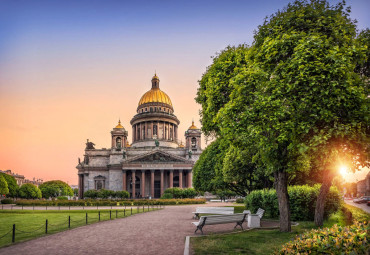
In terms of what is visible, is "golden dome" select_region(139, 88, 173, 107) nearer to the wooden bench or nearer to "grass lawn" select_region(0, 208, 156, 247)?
"grass lawn" select_region(0, 208, 156, 247)

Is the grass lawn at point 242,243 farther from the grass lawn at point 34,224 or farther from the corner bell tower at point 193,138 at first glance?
the corner bell tower at point 193,138

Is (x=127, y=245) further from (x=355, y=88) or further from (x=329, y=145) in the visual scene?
(x=355, y=88)

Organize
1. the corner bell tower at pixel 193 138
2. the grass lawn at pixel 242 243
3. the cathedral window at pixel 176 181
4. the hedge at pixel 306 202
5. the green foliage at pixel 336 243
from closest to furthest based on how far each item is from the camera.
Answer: the green foliage at pixel 336 243, the grass lawn at pixel 242 243, the hedge at pixel 306 202, the cathedral window at pixel 176 181, the corner bell tower at pixel 193 138

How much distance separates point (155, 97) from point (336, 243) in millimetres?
94044

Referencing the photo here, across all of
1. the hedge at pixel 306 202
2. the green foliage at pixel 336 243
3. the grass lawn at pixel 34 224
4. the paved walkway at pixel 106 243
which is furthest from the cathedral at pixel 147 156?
the green foliage at pixel 336 243

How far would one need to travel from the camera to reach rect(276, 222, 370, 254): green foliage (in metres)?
5.01

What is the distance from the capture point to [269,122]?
13.7 m

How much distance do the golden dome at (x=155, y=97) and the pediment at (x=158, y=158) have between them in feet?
84.1

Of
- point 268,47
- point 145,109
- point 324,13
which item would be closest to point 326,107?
point 268,47

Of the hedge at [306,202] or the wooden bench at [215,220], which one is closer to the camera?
the wooden bench at [215,220]

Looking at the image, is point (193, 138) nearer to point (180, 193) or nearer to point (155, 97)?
point (155, 97)

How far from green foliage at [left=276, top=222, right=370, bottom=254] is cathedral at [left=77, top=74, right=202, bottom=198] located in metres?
67.8

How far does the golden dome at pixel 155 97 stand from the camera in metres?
97.3

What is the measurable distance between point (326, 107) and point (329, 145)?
2113mm
